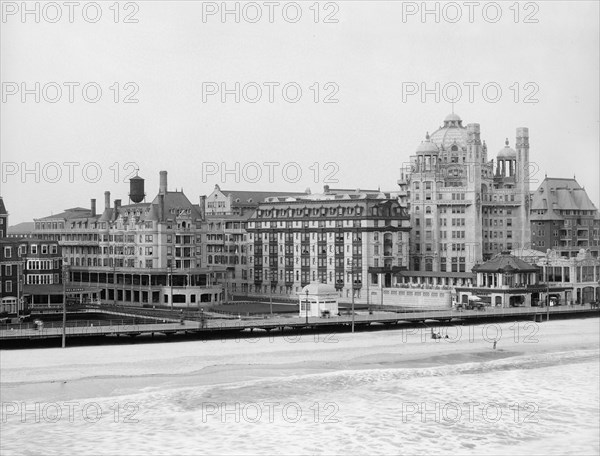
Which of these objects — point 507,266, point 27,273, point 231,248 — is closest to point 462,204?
point 507,266

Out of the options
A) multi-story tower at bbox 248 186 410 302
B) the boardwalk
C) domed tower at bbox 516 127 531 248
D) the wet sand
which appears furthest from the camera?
domed tower at bbox 516 127 531 248

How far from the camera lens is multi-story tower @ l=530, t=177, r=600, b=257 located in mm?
141500

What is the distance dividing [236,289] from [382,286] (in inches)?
839

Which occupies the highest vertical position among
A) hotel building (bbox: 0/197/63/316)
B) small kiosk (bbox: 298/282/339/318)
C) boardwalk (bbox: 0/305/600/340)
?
hotel building (bbox: 0/197/63/316)

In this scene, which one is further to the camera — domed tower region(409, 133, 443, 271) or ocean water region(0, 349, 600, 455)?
domed tower region(409, 133, 443, 271)

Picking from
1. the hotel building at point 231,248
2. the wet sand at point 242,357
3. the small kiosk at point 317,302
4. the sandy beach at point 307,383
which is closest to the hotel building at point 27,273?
the wet sand at point 242,357

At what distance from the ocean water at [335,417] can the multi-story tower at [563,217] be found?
74.9 m

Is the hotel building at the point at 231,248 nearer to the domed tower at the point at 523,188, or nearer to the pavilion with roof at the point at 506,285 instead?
the pavilion with roof at the point at 506,285

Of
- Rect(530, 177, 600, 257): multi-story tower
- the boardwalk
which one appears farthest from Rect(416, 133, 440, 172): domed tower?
the boardwalk

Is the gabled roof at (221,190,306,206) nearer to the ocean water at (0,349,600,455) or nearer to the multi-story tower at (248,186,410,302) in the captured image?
Answer: the multi-story tower at (248,186,410,302)

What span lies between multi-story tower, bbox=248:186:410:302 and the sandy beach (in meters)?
32.8

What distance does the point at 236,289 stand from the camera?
136875 mm

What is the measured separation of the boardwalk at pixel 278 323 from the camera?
274 ft

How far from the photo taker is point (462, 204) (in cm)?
13600
